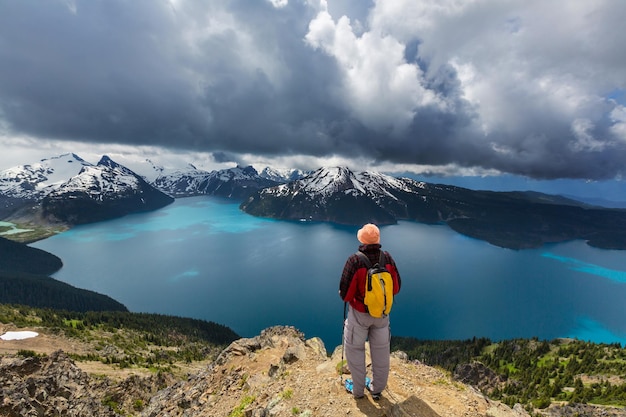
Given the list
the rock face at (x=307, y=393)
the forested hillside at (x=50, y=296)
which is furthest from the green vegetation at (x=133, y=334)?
the rock face at (x=307, y=393)

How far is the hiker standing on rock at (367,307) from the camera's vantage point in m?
6.89

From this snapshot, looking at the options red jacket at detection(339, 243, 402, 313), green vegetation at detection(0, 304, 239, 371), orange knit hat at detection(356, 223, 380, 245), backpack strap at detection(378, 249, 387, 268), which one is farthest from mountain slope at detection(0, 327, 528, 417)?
green vegetation at detection(0, 304, 239, 371)

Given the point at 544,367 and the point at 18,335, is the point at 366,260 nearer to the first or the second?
the point at 18,335

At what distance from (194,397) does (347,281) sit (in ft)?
45.7

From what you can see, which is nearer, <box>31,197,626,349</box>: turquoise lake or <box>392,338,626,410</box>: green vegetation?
<box>392,338,626,410</box>: green vegetation

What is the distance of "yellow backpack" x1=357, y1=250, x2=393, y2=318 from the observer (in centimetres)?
675

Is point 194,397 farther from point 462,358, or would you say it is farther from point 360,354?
point 462,358

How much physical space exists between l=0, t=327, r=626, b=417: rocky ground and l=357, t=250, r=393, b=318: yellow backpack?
275cm

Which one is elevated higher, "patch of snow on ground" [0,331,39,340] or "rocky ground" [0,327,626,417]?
"rocky ground" [0,327,626,417]

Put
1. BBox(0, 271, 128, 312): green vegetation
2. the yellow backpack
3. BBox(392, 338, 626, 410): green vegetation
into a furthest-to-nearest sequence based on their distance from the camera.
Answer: BBox(0, 271, 128, 312): green vegetation
BBox(392, 338, 626, 410): green vegetation
the yellow backpack

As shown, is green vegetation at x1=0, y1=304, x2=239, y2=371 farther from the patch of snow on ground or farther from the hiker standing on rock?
the hiker standing on rock

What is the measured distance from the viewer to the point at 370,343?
24.2 ft

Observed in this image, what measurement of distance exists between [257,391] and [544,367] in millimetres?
82336

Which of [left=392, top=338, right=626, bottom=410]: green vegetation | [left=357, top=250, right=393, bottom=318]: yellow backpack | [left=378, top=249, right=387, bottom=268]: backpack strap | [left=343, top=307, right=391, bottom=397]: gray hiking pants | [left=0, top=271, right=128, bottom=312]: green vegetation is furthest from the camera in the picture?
[left=0, top=271, right=128, bottom=312]: green vegetation
